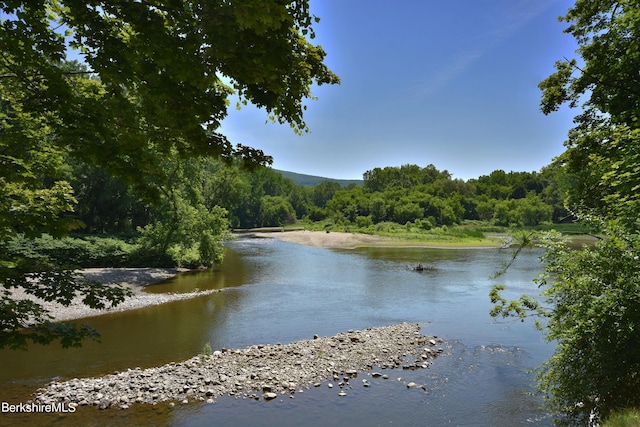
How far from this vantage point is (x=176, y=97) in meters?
4.69

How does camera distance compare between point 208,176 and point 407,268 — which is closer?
point 407,268

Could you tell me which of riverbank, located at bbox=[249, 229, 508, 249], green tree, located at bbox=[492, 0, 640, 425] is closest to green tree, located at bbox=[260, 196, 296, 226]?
riverbank, located at bbox=[249, 229, 508, 249]

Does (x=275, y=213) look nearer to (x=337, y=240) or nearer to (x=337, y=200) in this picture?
(x=337, y=200)

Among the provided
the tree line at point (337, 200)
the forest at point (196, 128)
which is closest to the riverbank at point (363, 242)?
the tree line at point (337, 200)

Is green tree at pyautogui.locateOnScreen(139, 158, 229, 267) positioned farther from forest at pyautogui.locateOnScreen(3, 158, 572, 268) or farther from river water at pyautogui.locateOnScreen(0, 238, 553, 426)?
river water at pyautogui.locateOnScreen(0, 238, 553, 426)

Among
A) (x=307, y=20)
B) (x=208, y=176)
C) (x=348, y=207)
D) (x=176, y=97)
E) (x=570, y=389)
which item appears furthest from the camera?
(x=348, y=207)

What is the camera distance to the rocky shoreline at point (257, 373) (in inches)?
448

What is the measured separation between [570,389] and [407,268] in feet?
94.8

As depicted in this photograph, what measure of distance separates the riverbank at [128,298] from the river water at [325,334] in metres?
1.01

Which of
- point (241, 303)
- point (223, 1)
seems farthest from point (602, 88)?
point (241, 303)

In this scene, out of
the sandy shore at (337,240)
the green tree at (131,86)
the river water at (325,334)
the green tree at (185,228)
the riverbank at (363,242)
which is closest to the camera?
the green tree at (131,86)

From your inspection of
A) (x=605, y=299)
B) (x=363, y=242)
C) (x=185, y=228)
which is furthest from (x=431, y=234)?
(x=605, y=299)

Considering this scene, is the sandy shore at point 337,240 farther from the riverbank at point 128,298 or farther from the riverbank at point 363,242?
the riverbank at point 128,298

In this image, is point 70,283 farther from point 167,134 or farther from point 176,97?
point 176,97
